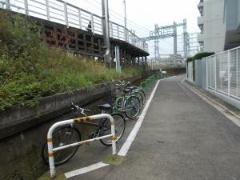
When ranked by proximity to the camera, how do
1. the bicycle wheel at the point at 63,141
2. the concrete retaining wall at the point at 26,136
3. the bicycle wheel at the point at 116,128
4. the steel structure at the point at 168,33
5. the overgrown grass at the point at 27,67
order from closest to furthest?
the concrete retaining wall at the point at 26,136 < the overgrown grass at the point at 27,67 < the bicycle wheel at the point at 63,141 < the bicycle wheel at the point at 116,128 < the steel structure at the point at 168,33

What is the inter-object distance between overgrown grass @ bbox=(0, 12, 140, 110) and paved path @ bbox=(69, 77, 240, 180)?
5.90 ft

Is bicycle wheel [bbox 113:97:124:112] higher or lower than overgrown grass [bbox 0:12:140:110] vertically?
lower

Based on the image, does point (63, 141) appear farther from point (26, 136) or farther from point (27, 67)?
point (27, 67)

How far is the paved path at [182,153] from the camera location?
4.45 meters

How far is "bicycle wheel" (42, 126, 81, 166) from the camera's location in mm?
4918

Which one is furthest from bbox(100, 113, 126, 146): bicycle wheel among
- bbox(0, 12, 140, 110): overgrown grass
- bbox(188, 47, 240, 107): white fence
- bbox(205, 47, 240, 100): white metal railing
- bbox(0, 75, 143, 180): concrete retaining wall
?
bbox(205, 47, 240, 100): white metal railing

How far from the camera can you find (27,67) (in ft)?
19.4

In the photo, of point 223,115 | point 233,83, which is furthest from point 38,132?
point 233,83

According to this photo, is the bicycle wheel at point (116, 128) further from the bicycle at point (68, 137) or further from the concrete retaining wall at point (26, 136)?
the concrete retaining wall at point (26, 136)

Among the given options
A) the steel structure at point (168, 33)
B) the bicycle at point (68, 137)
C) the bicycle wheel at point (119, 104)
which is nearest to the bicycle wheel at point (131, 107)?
the bicycle wheel at point (119, 104)

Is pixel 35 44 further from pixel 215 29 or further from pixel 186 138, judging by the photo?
pixel 215 29

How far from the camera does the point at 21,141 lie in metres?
4.41

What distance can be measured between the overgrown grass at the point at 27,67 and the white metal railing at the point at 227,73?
18.4 ft

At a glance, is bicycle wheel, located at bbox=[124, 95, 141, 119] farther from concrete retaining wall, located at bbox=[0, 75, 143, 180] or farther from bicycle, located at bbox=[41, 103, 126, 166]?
concrete retaining wall, located at bbox=[0, 75, 143, 180]
